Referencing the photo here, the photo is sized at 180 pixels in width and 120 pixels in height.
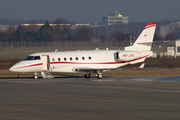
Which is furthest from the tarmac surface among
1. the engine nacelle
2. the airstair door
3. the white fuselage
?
the engine nacelle

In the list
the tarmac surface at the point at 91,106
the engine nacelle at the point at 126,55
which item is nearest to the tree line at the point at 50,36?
the engine nacelle at the point at 126,55

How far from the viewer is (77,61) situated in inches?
1250

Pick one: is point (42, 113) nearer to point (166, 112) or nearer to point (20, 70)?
point (166, 112)

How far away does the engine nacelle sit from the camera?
32.2m

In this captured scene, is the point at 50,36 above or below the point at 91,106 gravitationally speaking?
above

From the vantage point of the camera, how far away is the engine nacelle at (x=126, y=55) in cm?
3219

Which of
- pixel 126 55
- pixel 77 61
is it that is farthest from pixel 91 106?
pixel 126 55

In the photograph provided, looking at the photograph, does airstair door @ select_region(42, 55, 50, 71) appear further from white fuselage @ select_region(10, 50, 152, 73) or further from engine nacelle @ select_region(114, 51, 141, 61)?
engine nacelle @ select_region(114, 51, 141, 61)

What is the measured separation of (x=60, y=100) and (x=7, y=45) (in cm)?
5398

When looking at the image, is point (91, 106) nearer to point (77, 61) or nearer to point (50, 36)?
point (77, 61)

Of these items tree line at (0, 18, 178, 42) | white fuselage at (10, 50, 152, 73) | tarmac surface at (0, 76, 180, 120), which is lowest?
tarmac surface at (0, 76, 180, 120)

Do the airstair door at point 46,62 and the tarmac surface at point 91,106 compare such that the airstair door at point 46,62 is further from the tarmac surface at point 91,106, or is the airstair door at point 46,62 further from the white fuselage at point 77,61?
the tarmac surface at point 91,106

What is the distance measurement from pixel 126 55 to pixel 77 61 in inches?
197

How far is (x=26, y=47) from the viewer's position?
6925 cm
